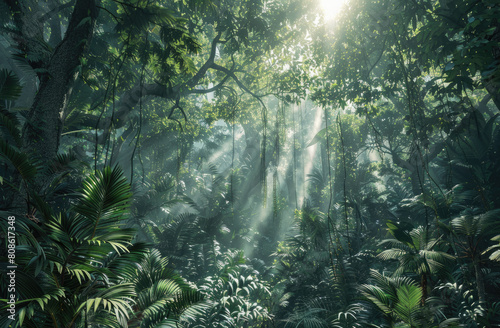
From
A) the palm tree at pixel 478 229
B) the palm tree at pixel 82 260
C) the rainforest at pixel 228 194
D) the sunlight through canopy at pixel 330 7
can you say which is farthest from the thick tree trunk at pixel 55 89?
the sunlight through canopy at pixel 330 7

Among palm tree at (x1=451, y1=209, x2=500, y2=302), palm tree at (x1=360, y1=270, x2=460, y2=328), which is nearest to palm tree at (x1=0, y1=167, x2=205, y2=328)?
palm tree at (x1=360, y1=270, x2=460, y2=328)

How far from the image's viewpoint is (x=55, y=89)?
10.9 feet

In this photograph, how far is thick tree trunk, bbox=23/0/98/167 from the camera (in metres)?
3.15

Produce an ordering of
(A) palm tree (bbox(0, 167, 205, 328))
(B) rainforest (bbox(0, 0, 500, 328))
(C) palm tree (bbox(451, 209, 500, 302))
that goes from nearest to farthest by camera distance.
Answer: (A) palm tree (bbox(0, 167, 205, 328)) < (B) rainforest (bbox(0, 0, 500, 328)) < (C) palm tree (bbox(451, 209, 500, 302))

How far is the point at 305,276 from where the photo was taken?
6.82 metres

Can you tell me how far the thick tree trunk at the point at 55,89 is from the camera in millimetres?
3154

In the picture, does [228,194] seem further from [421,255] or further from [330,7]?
[421,255]

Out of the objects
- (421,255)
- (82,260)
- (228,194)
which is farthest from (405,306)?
(228,194)

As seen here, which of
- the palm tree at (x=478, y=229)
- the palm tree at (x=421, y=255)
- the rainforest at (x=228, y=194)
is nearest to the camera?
the rainforest at (x=228, y=194)

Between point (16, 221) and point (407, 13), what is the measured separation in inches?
276

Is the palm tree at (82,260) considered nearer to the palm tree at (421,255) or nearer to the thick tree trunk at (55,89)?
the thick tree trunk at (55,89)

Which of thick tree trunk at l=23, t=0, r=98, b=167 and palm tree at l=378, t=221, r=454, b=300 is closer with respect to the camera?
thick tree trunk at l=23, t=0, r=98, b=167

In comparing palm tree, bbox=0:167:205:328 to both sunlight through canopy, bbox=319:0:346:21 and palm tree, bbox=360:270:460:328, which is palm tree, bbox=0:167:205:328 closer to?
palm tree, bbox=360:270:460:328

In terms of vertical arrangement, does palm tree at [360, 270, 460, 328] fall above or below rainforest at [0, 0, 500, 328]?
below
